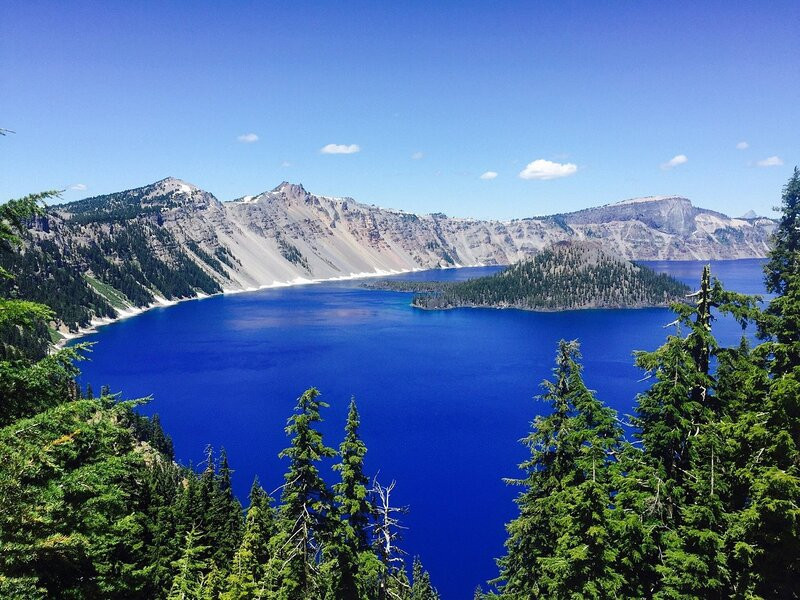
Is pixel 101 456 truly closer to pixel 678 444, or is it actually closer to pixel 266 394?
pixel 678 444

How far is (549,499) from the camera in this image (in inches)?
841

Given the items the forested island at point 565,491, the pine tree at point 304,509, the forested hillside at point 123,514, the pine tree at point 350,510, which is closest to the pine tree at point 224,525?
the forested hillside at point 123,514

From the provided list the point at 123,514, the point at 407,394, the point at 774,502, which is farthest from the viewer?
the point at 407,394

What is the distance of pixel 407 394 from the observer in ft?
360

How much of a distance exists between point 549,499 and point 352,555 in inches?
344

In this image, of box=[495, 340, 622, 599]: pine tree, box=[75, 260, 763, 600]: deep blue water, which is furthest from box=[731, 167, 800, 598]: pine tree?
box=[75, 260, 763, 600]: deep blue water

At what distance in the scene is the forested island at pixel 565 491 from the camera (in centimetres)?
1266

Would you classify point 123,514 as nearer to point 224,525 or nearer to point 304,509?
point 304,509

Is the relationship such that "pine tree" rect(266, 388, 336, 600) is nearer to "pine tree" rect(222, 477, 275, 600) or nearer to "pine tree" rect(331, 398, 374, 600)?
"pine tree" rect(331, 398, 374, 600)

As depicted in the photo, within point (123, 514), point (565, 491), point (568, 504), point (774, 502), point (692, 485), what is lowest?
point (568, 504)

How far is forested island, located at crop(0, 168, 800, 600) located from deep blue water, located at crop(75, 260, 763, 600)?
5.66 m

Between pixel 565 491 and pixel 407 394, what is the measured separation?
91.0 m

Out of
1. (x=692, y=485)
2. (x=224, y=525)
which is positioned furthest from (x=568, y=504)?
(x=224, y=525)

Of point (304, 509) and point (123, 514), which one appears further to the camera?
point (304, 509)
